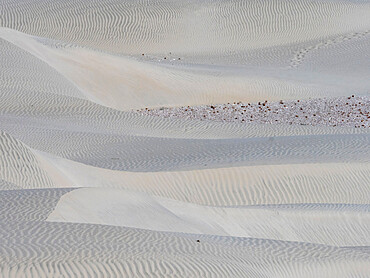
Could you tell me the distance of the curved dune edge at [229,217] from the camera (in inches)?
254

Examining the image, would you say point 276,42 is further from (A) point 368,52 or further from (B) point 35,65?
(B) point 35,65

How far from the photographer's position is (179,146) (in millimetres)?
10531

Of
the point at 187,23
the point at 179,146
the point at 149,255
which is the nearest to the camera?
the point at 149,255

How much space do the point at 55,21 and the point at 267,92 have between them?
780cm

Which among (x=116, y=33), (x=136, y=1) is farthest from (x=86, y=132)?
(x=136, y=1)

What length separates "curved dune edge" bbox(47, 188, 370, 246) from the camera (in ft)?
21.2

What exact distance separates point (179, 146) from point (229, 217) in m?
3.09

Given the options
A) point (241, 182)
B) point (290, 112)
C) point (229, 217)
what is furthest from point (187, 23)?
point (229, 217)

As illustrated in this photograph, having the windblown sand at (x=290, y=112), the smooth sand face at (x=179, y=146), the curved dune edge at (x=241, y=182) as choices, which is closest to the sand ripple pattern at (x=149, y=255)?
the smooth sand face at (x=179, y=146)

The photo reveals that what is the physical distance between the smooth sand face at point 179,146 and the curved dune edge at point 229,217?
0.07 ft

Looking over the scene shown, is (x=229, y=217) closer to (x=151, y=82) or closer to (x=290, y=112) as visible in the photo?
(x=290, y=112)

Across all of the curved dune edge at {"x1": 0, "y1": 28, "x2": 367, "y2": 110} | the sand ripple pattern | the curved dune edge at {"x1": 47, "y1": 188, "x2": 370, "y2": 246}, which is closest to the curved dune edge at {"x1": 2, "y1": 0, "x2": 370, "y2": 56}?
the curved dune edge at {"x1": 0, "y1": 28, "x2": 367, "y2": 110}

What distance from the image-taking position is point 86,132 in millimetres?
11242

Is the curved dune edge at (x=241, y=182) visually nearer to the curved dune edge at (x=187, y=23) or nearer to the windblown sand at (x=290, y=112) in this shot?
the windblown sand at (x=290, y=112)
